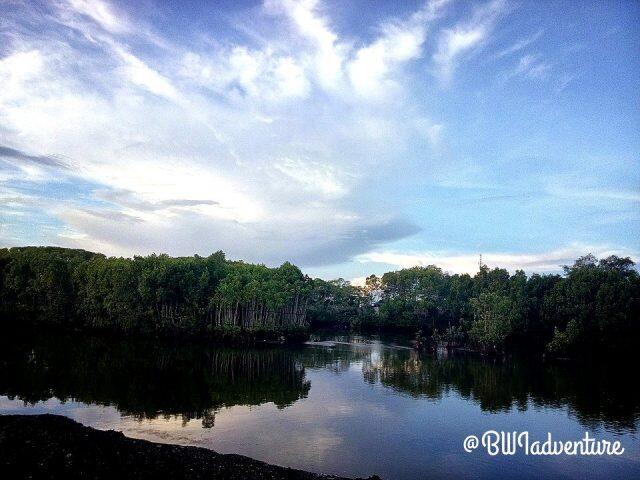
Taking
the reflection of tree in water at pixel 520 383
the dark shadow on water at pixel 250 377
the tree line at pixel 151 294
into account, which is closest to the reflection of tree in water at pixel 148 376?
the dark shadow on water at pixel 250 377

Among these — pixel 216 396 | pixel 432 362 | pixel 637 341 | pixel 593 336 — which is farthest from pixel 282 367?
pixel 637 341

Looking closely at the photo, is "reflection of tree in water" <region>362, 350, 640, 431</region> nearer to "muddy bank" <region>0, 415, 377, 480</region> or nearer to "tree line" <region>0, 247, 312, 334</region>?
"muddy bank" <region>0, 415, 377, 480</region>

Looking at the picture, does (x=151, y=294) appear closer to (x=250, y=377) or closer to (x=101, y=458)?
(x=250, y=377)

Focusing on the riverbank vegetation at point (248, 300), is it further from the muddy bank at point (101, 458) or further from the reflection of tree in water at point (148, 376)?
the muddy bank at point (101, 458)

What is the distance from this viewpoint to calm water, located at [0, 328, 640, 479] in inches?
842

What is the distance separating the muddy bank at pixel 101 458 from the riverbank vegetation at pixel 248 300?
44784 mm

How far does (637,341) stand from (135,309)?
213 feet

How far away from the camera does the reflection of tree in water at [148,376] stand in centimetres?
2933

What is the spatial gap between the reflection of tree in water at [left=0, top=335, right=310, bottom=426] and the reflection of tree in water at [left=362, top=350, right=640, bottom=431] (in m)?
9.74

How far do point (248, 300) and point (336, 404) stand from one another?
3525 cm

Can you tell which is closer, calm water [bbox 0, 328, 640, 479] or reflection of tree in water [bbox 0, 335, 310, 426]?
calm water [bbox 0, 328, 640, 479]

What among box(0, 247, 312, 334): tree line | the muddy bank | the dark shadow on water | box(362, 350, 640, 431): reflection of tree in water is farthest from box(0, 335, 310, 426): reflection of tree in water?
box(362, 350, 640, 431): reflection of tree in water

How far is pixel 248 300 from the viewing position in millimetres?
64688

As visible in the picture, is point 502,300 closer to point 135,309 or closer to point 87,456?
point 135,309
